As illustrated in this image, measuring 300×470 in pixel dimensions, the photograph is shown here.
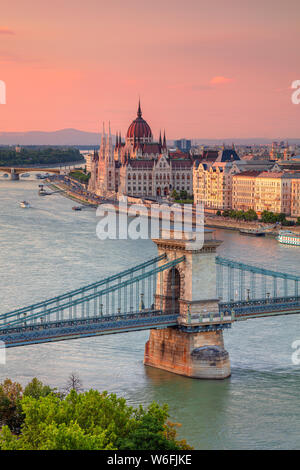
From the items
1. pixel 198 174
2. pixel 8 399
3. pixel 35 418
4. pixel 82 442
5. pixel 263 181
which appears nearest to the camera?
pixel 82 442

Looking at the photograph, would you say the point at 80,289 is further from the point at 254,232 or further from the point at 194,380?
the point at 254,232

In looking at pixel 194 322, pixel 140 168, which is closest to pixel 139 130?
pixel 140 168

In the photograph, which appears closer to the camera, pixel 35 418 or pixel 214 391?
pixel 35 418

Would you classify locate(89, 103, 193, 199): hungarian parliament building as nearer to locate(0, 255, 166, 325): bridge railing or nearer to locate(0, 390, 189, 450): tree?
locate(0, 255, 166, 325): bridge railing

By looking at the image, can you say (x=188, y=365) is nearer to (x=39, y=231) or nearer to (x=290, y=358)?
(x=290, y=358)

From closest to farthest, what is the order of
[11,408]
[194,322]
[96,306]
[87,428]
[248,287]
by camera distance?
1. [87,428]
2. [11,408]
3. [194,322]
4. [96,306]
5. [248,287]

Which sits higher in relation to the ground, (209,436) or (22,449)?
(22,449)

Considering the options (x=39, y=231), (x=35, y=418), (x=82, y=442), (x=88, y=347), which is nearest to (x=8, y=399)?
(x=35, y=418)
